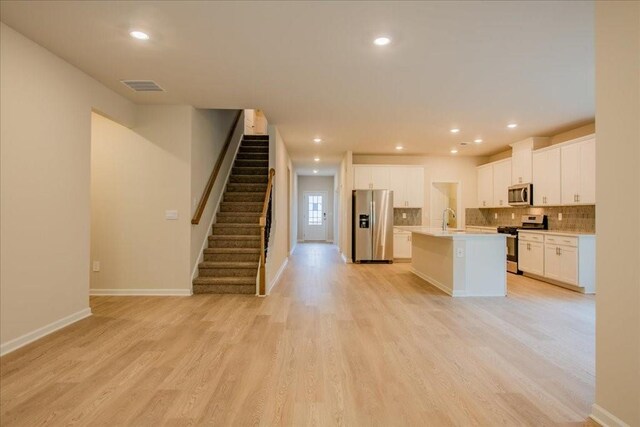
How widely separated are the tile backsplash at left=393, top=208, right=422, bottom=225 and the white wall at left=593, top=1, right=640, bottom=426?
23.1 ft

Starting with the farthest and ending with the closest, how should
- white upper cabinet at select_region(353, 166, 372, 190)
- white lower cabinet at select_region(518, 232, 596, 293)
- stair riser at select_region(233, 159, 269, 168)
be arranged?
1. white upper cabinet at select_region(353, 166, 372, 190)
2. stair riser at select_region(233, 159, 269, 168)
3. white lower cabinet at select_region(518, 232, 596, 293)

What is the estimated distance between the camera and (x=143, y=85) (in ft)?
13.6

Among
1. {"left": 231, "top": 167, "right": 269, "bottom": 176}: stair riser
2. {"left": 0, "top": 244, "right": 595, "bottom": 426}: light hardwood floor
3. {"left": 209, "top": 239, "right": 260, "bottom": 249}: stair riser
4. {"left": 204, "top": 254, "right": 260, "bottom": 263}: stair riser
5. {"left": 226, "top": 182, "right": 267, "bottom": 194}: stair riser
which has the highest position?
{"left": 231, "top": 167, "right": 269, "bottom": 176}: stair riser

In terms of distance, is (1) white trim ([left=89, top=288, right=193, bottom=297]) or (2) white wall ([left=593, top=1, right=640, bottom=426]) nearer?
(2) white wall ([left=593, top=1, right=640, bottom=426])

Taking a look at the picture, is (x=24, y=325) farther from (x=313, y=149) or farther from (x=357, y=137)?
(x=313, y=149)

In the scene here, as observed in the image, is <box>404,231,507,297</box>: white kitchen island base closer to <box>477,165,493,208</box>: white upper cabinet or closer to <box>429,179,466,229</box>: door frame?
<box>477,165,493,208</box>: white upper cabinet

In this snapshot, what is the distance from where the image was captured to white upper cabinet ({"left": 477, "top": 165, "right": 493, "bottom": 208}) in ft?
26.5

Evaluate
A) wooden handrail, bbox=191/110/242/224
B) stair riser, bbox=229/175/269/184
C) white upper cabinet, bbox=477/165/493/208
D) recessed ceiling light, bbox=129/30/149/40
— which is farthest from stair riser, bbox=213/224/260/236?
white upper cabinet, bbox=477/165/493/208

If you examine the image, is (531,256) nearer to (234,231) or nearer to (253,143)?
(234,231)

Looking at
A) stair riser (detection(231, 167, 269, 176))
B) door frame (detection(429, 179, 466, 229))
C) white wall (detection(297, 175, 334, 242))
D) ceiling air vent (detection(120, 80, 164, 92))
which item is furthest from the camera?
white wall (detection(297, 175, 334, 242))

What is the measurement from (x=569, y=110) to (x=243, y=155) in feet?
20.1

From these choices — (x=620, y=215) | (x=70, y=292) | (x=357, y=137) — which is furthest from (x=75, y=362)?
(x=357, y=137)

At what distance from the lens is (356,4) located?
8.23ft

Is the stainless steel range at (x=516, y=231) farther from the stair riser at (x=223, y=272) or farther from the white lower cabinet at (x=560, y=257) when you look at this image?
the stair riser at (x=223, y=272)
